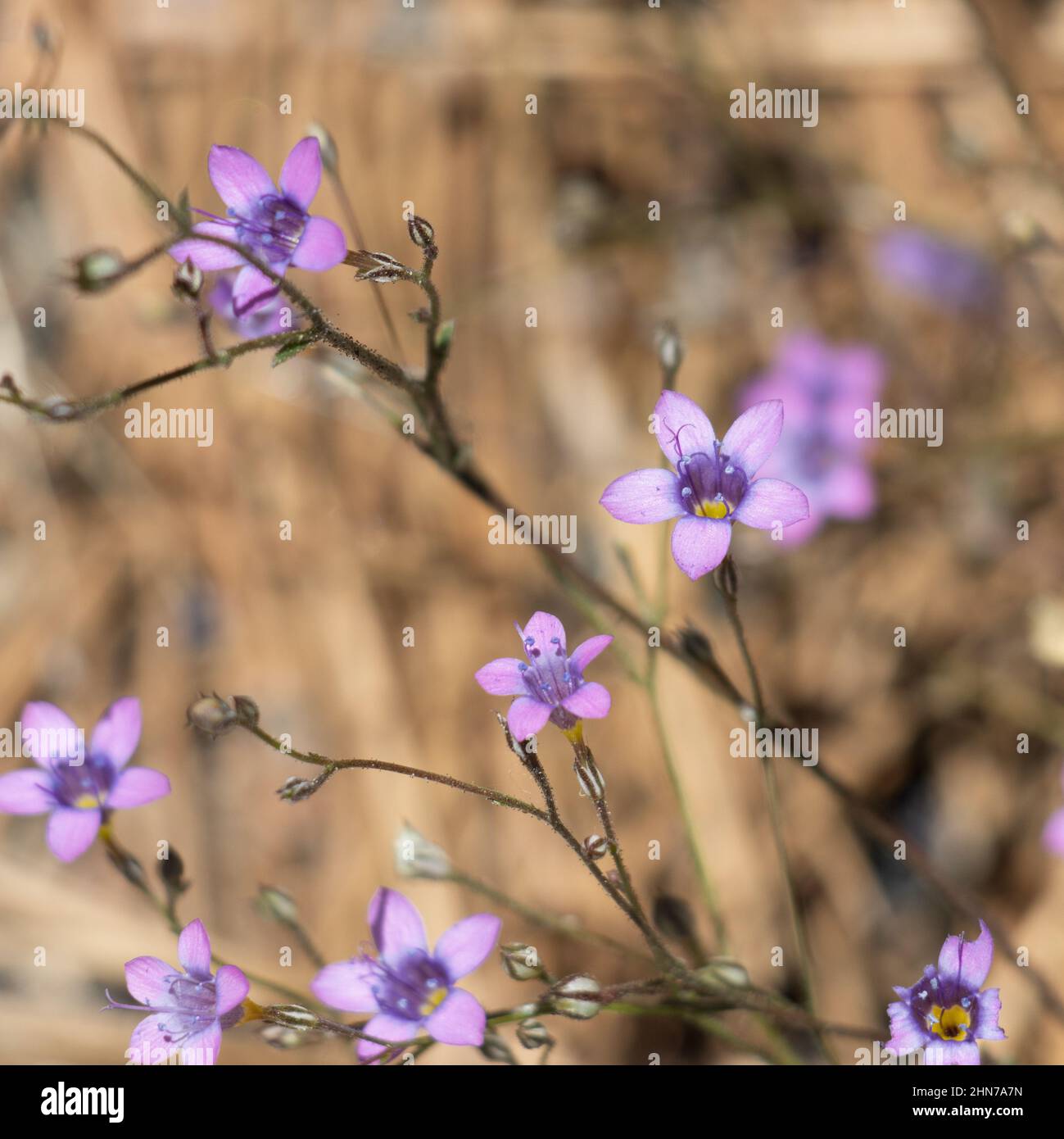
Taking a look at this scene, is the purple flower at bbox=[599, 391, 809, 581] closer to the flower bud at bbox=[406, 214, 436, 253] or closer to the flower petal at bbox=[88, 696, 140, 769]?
the flower bud at bbox=[406, 214, 436, 253]

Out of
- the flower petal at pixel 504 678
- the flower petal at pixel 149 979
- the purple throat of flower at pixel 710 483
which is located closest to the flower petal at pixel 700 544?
the purple throat of flower at pixel 710 483

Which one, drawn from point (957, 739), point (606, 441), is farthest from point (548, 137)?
point (957, 739)

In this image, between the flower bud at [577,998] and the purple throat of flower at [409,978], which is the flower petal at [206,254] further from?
the flower bud at [577,998]

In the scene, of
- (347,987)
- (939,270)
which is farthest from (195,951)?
(939,270)

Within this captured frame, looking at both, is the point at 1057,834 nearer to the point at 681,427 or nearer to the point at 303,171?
the point at 681,427

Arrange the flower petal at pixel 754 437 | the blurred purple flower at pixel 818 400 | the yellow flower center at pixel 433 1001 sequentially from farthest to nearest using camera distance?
1. the blurred purple flower at pixel 818 400
2. the yellow flower center at pixel 433 1001
3. the flower petal at pixel 754 437
